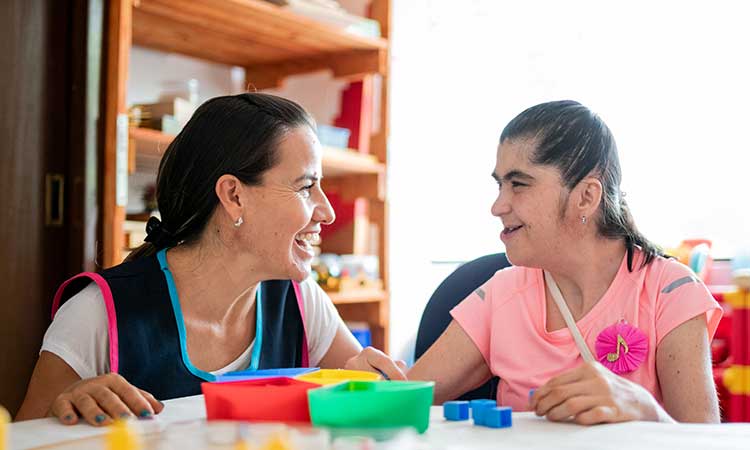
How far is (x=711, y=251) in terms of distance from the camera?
2570mm

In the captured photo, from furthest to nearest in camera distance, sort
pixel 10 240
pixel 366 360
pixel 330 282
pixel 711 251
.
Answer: pixel 330 282 → pixel 711 251 → pixel 10 240 → pixel 366 360

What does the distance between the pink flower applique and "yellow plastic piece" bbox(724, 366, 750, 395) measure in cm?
73

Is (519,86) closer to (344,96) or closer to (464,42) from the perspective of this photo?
(464,42)

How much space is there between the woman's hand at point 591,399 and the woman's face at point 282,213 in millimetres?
616

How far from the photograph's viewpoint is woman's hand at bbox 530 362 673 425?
0.90m

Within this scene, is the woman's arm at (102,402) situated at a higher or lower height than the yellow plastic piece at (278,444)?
lower

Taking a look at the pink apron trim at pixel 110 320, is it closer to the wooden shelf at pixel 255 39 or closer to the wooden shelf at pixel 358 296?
the wooden shelf at pixel 255 39

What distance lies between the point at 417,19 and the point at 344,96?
495 mm

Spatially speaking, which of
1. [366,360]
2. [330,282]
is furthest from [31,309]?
[366,360]

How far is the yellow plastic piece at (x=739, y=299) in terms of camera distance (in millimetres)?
1807

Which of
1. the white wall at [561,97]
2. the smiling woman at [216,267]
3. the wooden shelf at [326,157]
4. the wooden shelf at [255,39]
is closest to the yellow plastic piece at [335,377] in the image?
the smiling woman at [216,267]

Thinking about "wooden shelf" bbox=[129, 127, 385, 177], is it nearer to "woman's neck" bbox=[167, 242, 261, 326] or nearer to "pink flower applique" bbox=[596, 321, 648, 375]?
"woman's neck" bbox=[167, 242, 261, 326]

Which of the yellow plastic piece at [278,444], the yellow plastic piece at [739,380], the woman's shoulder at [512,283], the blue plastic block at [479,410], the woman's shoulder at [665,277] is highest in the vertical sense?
the woman's shoulder at [665,277]

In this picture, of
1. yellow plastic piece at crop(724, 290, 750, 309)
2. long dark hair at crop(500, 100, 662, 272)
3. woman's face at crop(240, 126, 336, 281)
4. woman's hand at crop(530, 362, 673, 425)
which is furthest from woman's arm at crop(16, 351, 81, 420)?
yellow plastic piece at crop(724, 290, 750, 309)
